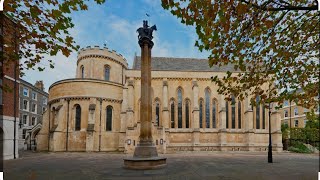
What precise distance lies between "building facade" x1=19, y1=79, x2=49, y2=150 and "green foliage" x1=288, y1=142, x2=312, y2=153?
38.1m

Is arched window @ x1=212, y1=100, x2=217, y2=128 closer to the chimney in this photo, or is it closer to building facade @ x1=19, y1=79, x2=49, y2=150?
building facade @ x1=19, y1=79, x2=49, y2=150

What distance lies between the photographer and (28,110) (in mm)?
Result: 46781

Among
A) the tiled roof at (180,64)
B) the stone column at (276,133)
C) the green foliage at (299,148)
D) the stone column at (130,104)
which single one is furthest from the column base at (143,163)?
the tiled roof at (180,64)

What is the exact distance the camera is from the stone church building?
3409cm

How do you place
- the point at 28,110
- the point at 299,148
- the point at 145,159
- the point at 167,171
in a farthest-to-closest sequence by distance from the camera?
the point at 28,110, the point at 299,148, the point at 145,159, the point at 167,171

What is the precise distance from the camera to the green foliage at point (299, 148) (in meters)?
34.5

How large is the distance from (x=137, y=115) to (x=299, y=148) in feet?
76.7

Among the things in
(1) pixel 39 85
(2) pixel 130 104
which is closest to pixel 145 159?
(2) pixel 130 104

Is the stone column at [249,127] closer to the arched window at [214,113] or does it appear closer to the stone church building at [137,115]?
the stone church building at [137,115]

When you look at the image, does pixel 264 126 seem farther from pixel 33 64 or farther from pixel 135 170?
pixel 33 64

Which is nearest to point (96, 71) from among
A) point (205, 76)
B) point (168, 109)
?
point (168, 109)

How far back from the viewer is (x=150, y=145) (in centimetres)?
1495

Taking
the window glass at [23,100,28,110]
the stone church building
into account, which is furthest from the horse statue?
the window glass at [23,100,28,110]

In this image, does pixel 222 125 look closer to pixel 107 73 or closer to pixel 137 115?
pixel 137 115
